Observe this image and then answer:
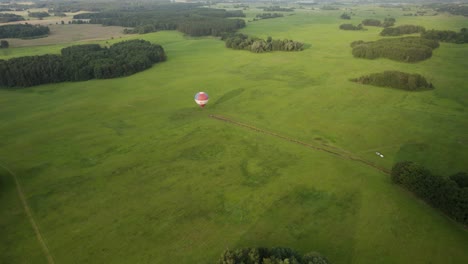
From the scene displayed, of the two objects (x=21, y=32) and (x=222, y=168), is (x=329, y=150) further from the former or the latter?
(x=21, y=32)

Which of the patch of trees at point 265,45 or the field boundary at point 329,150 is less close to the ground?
the patch of trees at point 265,45

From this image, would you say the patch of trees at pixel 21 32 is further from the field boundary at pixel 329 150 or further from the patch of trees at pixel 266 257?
the patch of trees at pixel 266 257

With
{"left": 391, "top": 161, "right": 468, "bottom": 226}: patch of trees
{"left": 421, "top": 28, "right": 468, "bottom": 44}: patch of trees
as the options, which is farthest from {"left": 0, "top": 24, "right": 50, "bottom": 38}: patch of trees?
{"left": 421, "top": 28, "right": 468, "bottom": 44}: patch of trees

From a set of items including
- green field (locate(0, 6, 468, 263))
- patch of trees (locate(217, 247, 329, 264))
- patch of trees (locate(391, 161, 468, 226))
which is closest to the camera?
patch of trees (locate(217, 247, 329, 264))

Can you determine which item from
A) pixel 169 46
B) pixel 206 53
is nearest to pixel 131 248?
pixel 206 53

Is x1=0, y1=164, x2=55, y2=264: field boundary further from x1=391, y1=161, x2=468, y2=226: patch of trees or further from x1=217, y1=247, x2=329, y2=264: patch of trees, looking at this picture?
x1=391, y1=161, x2=468, y2=226: patch of trees

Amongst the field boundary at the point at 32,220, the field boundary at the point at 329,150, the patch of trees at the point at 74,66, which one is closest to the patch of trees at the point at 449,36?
the field boundary at the point at 329,150

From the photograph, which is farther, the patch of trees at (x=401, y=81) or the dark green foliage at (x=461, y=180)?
the patch of trees at (x=401, y=81)
